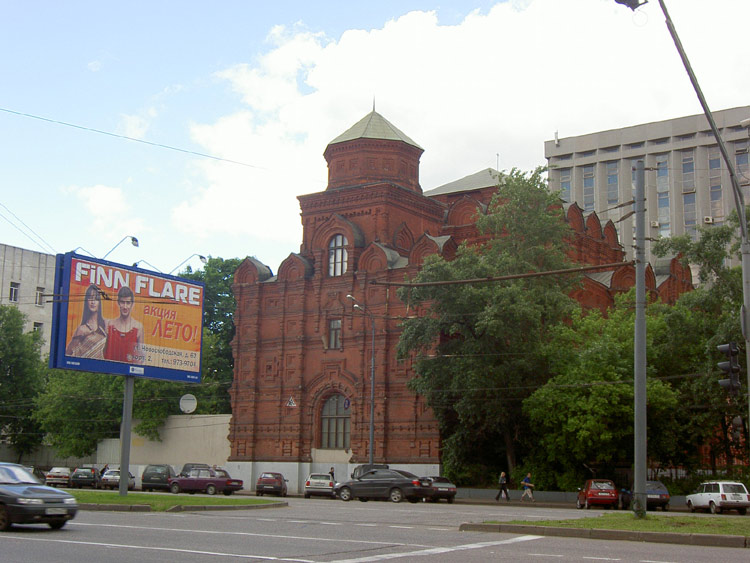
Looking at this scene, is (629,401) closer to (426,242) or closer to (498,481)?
(498,481)

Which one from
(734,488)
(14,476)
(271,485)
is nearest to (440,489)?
(271,485)

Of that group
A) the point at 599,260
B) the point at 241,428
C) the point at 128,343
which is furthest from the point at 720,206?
the point at 128,343

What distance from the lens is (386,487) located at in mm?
36250

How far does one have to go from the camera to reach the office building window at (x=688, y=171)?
8694 centimetres

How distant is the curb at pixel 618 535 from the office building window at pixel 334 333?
31683mm

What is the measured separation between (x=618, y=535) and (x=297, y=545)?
643cm

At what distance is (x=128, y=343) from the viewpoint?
28.2 m

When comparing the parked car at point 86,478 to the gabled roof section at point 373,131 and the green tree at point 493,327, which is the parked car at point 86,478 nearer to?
the green tree at point 493,327

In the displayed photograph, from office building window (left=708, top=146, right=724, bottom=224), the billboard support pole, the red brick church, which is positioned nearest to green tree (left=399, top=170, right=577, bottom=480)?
the red brick church

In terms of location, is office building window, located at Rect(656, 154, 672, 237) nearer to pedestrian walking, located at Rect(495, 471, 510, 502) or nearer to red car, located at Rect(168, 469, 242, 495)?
pedestrian walking, located at Rect(495, 471, 510, 502)

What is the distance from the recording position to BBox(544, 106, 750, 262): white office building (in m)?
84.3

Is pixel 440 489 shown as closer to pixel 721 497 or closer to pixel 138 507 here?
pixel 721 497

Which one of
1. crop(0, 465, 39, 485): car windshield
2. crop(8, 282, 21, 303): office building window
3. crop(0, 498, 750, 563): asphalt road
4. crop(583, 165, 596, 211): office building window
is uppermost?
crop(583, 165, 596, 211): office building window

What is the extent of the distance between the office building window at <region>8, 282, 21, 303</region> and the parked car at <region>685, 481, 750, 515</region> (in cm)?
5540
